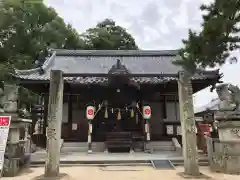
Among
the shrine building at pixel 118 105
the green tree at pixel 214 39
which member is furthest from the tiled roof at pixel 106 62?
the green tree at pixel 214 39

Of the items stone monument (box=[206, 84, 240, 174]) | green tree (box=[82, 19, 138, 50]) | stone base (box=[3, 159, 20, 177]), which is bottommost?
stone base (box=[3, 159, 20, 177])

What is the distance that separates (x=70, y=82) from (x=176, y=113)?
7.73 m

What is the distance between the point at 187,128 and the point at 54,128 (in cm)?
461

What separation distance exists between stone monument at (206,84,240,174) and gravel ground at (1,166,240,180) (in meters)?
0.51

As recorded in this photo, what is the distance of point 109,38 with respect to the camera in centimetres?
→ 3647

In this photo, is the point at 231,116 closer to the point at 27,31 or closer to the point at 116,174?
the point at 116,174

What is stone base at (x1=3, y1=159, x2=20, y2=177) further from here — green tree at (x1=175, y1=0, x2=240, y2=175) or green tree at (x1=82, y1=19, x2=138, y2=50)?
green tree at (x1=82, y1=19, x2=138, y2=50)

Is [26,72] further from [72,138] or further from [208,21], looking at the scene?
[208,21]

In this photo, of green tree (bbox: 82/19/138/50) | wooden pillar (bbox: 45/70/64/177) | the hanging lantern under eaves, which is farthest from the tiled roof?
green tree (bbox: 82/19/138/50)

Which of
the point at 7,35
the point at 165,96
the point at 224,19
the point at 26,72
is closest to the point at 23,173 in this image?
the point at 26,72

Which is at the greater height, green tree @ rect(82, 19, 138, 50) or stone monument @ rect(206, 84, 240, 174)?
green tree @ rect(82, 19, 138, 50)

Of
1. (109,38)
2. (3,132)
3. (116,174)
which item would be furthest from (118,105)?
(109,38)

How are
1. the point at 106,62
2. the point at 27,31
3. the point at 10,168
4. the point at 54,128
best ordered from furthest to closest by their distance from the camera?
1. the point at 27,31
2. the point at 106,62
3. the point at 10,168
4. the point at 54,128

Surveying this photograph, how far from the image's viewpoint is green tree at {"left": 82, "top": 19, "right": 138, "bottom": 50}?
111 ft
